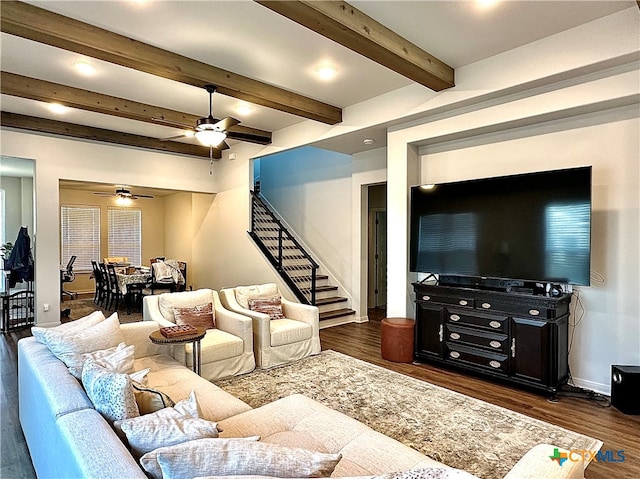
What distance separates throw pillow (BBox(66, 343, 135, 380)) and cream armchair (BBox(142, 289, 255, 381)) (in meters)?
1.13

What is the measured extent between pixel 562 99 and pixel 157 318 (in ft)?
14.8

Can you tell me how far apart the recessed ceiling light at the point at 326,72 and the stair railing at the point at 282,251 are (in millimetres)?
3245

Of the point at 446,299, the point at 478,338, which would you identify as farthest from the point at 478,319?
the point at 446,299

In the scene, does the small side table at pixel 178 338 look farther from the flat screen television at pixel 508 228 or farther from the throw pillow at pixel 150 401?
the flat screen television at pixel 508 228

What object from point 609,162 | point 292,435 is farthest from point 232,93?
point 609,162

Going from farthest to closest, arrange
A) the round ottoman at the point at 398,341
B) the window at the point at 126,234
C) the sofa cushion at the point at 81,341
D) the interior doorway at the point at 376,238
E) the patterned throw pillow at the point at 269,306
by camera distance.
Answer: the window at the point at 126,234
the interior doorway at the point at 376,238
the patterned throw pillow at the point at 269,306
the round ottoman at the point at 398,341
the sofa cushion at the point at 81,341

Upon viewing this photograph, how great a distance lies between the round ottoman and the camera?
458cm

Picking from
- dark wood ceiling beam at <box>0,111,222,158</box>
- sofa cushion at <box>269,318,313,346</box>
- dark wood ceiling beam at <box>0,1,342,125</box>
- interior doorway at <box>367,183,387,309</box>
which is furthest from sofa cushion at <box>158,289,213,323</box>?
interior doorway at <box>367,183,387,309</box>

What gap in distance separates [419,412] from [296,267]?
460 cm

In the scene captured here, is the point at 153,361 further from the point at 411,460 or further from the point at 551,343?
the point at 551,343

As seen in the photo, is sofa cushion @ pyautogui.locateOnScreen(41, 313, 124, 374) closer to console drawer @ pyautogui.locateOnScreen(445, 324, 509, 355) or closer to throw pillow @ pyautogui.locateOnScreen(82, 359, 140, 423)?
throw pillow @ pyautogui.locateOnScreen(82, 359, 140, 423)

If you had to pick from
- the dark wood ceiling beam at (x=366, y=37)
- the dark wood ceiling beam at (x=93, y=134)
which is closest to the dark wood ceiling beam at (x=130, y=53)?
the dark wood ceiling beam at (x=366, y=37)

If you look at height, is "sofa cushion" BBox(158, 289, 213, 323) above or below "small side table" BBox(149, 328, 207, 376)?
above

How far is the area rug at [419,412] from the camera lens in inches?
106
